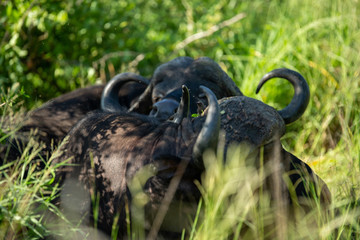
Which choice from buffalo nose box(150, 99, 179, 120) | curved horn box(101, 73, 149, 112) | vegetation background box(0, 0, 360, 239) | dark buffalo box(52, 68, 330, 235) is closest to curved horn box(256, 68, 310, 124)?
vegetation background box(0, 0, 360, 239)

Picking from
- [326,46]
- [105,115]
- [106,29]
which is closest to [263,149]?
[105,115]

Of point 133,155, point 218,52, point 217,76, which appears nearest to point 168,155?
point 133,155

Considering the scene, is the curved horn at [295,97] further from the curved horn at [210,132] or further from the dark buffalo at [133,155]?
the curved horn at [210,132]

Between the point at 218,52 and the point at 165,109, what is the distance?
11.6ft

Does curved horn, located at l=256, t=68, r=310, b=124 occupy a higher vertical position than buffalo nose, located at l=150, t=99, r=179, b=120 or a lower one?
higher

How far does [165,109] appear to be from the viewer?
4.47m

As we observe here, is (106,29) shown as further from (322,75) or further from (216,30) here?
(322,75)

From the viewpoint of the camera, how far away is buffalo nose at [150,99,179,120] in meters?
4.40

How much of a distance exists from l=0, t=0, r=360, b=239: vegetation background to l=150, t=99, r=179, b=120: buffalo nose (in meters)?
1.36

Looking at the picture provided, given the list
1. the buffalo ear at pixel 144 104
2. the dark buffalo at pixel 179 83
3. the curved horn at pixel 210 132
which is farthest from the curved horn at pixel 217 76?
the curved horn at pixel 210 132

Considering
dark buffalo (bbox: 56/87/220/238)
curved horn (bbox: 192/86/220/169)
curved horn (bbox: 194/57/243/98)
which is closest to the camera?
curved horn (bbox: 192/86/220/169)

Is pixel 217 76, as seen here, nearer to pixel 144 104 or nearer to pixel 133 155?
pixel 144 104

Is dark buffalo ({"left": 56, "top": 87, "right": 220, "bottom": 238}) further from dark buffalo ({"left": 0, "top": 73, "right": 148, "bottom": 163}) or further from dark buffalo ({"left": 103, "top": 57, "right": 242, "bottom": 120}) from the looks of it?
dark buffalo ({"left": 103, "top": 57, "right": 242, "bottom": 120})

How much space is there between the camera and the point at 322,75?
6543mm
